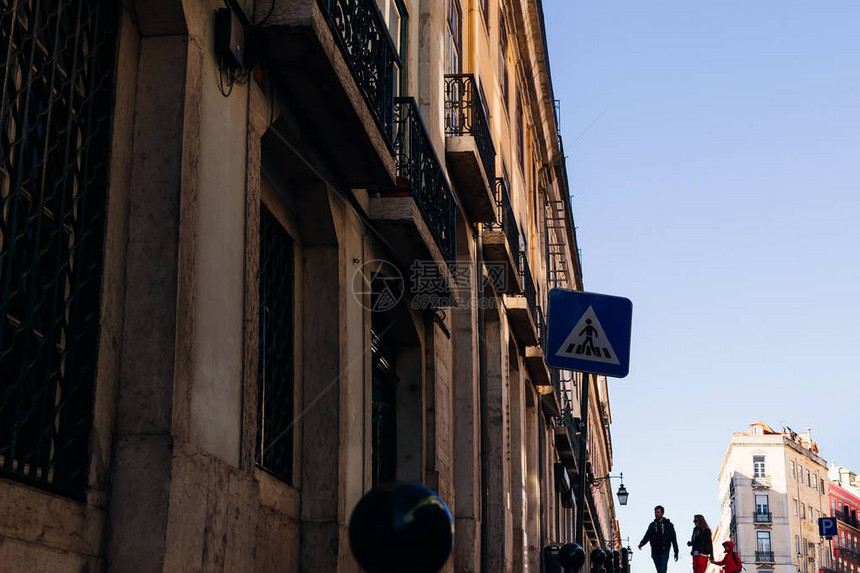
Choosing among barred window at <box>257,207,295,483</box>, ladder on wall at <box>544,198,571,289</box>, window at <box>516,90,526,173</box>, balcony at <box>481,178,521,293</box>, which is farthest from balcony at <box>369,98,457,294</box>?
ladder on wall at <box>544,198,571,289</box>

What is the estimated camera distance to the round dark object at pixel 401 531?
264 centimetres

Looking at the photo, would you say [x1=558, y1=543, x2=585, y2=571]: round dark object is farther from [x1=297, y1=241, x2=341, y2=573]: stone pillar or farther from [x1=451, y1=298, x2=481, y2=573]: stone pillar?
[x1=451, y1=298, x2=481, y2=573]: stone pillar

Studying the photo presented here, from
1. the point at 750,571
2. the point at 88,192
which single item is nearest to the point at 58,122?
the point at 88,192

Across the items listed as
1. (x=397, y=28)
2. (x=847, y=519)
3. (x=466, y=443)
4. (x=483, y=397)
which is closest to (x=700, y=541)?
(x=483, y=397)

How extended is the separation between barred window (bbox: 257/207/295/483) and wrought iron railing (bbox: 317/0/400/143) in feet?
Result: 3.85

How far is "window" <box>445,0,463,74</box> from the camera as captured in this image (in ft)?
47.1

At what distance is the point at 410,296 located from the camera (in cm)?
1096

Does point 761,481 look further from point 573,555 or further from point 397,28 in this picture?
point 573,555

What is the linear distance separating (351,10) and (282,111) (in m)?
1.35

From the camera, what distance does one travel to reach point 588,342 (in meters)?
8.40

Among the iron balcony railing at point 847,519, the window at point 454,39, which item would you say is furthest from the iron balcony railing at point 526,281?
the iron balcony railing at point 847,519

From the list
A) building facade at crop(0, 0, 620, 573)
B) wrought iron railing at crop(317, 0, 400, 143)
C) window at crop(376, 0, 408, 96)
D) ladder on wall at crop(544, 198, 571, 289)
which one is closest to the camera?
building facade at crop(0, 0, 620, 573)

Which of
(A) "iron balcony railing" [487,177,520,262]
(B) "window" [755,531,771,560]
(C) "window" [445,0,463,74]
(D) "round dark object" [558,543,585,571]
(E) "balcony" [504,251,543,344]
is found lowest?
(D) "round dark object" [558,543,585,571]

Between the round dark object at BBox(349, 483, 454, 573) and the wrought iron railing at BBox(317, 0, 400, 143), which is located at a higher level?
the wrought iron railing at BBox(317, 0, 400, 143)
